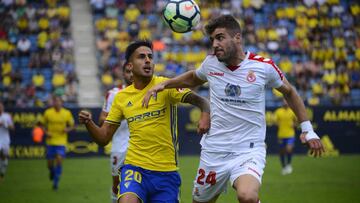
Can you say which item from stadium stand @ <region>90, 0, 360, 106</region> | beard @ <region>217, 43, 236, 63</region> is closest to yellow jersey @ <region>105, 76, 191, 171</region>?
beard @ <region>217, 43, 236, 63</region>

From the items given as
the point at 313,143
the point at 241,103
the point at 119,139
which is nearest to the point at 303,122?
the point at 313,143

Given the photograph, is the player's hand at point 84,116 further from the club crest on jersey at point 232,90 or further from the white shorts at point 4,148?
the white shorts at point 4,148

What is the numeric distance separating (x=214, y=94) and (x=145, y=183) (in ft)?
4.75

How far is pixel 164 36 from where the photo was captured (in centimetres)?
3181

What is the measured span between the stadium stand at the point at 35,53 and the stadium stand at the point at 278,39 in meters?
1.71

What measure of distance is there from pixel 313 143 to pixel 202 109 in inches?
55.6

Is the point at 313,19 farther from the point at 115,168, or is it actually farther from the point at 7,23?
the point at 115,168

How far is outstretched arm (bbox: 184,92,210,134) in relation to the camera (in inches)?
324

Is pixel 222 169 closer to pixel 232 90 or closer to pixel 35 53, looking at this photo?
pixel 232 90

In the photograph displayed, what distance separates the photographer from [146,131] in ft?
26.3

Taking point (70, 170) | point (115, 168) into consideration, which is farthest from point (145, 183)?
point (70, 170)

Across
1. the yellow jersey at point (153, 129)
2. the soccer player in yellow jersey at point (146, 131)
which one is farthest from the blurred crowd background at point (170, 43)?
the yellow jersey at point (153, 129)

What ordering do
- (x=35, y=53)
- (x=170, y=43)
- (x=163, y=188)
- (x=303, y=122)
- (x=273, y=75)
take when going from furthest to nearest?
(x=170, y=43)
(x=35, y=53)
(x=273, y=75)
(x=303, y=122)
(x=163, y=188)

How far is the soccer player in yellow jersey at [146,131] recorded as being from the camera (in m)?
7.80
